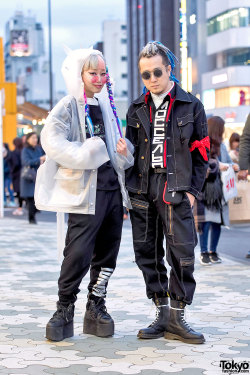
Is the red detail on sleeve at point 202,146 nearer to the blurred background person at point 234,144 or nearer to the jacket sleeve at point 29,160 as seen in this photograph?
the blurred background person at point 234,144

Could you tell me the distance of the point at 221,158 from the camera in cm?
1016

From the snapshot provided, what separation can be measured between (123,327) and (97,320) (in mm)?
365

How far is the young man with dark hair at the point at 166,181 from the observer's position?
5426mm

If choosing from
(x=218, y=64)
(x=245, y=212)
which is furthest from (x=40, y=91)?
(x=245, y=212)

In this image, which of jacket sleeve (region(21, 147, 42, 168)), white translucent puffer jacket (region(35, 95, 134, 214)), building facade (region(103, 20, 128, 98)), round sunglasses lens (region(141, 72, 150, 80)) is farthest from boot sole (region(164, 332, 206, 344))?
building facade (region(103, 20, 128, 98))

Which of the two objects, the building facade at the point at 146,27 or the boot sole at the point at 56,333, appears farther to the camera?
the building facade at the point at 146,27

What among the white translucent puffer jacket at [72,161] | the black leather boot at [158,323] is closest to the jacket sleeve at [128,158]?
the white translucent puffer jacket at [72,161]

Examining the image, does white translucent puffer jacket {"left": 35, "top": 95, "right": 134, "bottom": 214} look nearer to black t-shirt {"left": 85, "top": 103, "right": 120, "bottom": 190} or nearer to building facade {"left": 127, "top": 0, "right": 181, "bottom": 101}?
black t-shirt {"left": 85, "top": 103, "right": 120, "bottom": 190}

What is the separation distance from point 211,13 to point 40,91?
400ft

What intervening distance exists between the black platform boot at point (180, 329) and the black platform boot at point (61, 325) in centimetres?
63

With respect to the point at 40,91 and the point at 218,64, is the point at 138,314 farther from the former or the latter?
the point at 40,91

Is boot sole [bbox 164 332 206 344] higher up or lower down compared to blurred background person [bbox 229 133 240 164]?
lower down

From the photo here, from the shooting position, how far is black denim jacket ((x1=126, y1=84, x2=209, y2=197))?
5.41 meters

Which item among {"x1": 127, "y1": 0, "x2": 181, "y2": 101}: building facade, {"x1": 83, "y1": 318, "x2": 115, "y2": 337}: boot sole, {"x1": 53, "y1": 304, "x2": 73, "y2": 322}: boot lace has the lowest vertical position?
{"x1": 83, "y1": 318, "x2": 115, "y2": 337}: boot sole
